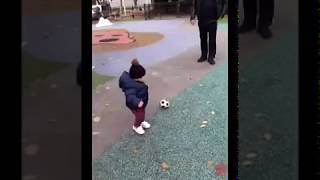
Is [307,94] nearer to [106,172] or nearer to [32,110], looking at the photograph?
[106,172]

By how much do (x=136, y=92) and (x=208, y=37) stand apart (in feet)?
1.32

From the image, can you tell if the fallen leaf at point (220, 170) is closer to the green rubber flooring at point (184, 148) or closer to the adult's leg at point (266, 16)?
the green rubber flooring at point (184, 148)

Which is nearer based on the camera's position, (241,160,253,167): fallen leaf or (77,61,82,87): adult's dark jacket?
(77,61,82,87): adult's dark jacket

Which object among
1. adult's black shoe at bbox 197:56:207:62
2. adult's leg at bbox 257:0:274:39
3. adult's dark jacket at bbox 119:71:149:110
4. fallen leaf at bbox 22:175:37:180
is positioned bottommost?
fallen leaf at bbox 22:175:37:180

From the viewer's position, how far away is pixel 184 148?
2074mm

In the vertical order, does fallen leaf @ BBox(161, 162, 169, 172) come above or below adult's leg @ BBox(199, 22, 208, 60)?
below

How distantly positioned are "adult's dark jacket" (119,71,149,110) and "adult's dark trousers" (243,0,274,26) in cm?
55

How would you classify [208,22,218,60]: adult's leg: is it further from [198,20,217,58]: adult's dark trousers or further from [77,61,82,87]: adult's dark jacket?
[77,61,82,87]: adult's dark jacket

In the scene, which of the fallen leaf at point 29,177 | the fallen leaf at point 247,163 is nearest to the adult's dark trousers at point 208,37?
the fallen leaf at point 247,163

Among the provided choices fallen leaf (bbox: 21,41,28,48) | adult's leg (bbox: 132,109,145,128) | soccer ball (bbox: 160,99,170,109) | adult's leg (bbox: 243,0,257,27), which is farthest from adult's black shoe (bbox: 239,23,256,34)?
fallen leaf (bbox: 21,41,28,48)

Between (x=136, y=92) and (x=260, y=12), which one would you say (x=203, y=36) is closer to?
(x=260, y=12)

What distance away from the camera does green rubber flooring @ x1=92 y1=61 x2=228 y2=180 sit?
2.05 metres

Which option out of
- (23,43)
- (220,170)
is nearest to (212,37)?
(220,170)
